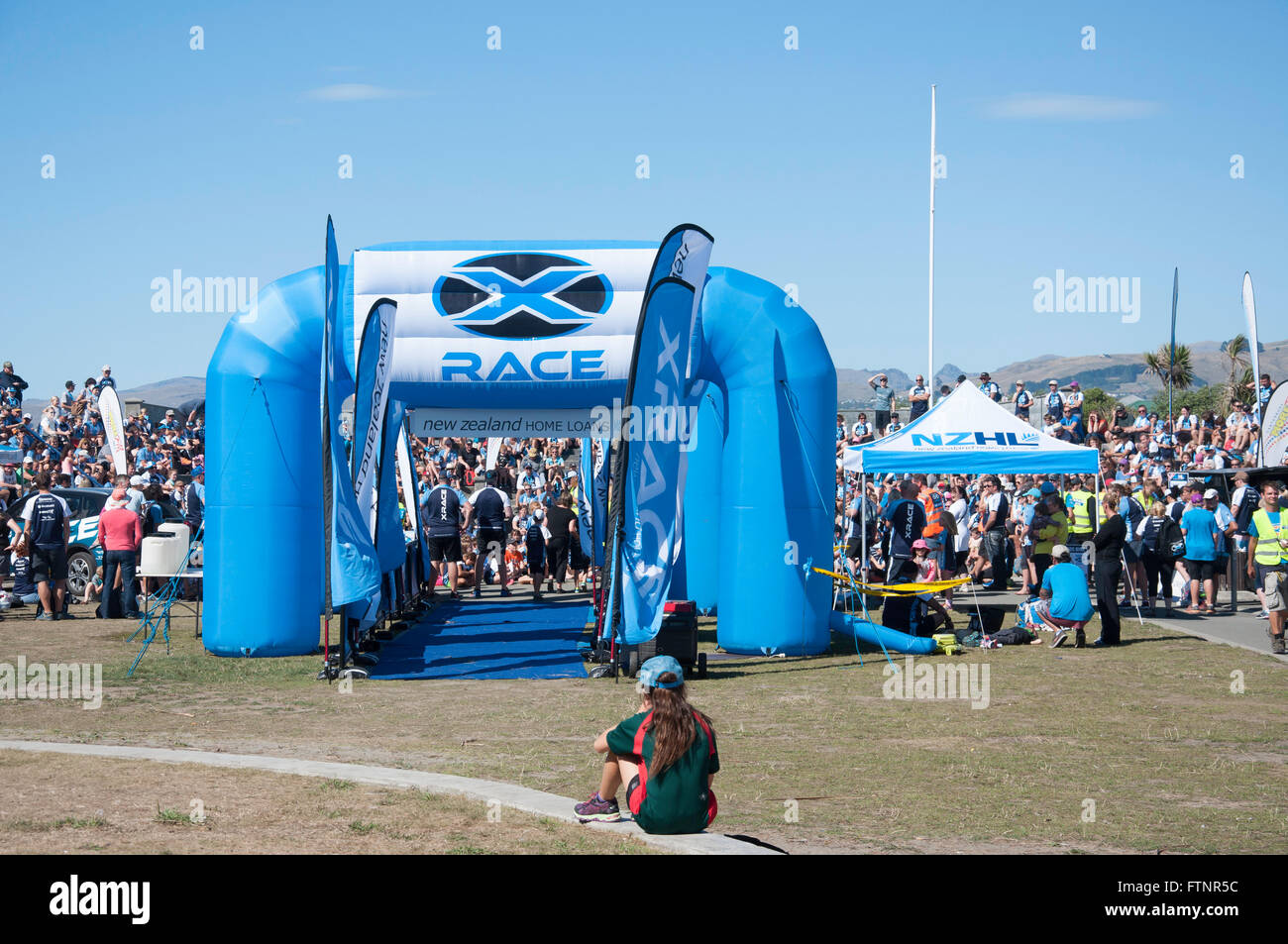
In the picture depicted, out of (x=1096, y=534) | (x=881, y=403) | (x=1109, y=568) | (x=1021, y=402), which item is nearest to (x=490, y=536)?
(x=1096, y=534)

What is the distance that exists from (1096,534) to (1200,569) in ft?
11.4

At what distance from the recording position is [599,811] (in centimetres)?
658

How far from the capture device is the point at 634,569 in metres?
12.1

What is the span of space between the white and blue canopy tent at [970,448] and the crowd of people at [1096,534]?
384 mm

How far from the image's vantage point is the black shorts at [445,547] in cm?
2008

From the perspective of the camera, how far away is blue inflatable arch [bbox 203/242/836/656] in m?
13.4

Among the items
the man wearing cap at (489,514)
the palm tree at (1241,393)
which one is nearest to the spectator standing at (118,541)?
the man wearing cap at (489,514)

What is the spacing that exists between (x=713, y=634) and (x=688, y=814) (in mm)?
9986

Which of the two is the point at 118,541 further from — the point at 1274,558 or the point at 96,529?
the point at 1274,558

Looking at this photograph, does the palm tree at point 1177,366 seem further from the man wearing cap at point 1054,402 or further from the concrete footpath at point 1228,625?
the concrete footpath at point 1228,625

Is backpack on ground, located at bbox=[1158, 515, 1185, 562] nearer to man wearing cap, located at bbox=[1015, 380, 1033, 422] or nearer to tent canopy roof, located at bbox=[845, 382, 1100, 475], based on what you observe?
tent canopy roof, located at bbox=[845, 382, 1100, 475]

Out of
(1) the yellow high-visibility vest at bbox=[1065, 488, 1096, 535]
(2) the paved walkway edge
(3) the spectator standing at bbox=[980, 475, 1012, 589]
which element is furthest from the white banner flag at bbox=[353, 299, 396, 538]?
(3) the spectator standing at bbox=[980, 475, 1012, 589]

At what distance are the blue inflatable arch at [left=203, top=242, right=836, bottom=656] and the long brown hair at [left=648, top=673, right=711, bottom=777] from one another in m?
7.59

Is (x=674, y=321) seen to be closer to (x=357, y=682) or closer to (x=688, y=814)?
(x=357, y=682)
